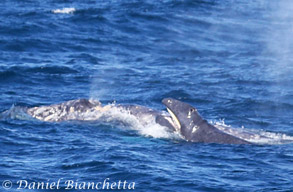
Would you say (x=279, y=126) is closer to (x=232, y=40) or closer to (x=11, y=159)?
(x=11, y=159)

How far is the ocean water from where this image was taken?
17688 mm

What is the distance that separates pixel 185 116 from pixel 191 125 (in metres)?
0.34

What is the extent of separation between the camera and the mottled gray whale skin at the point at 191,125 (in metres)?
20.5

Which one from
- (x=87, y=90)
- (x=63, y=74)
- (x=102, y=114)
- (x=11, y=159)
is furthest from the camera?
(x=63, y=74)

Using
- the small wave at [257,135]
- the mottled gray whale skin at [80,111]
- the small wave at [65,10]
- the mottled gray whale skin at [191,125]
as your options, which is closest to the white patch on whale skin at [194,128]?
the mottled gray whale skin at [191,125]

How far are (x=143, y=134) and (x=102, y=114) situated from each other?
236cm

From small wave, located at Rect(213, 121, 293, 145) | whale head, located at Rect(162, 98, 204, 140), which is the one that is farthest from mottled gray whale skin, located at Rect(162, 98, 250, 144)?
small wave, located at Rect(213, 121, 293, 145)

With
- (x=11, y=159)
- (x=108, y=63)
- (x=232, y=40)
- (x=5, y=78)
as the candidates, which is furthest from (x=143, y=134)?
(x=232, y=40)

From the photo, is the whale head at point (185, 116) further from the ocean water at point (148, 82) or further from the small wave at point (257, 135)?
the small wave at point (257, 135)

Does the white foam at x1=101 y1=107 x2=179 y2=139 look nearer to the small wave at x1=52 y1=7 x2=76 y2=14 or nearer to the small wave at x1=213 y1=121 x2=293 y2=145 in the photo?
the small wave at x1=213 y1=121 x2=293 y2=145

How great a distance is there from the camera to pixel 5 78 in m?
29.8

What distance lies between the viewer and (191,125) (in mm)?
20656

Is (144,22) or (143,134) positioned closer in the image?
(143,134)

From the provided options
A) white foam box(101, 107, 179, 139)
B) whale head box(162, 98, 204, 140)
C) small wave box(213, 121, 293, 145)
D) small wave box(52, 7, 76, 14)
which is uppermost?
small wave box(52, 7, 76, 14)
